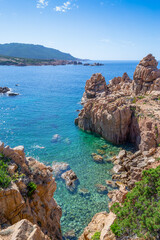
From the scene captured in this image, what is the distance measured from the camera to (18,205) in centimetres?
1470

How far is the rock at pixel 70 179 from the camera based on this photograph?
32.0m

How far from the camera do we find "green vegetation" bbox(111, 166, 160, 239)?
532 inches

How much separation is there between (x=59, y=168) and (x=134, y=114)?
2482cm

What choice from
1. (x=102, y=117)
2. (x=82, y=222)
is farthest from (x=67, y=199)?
(x=102, y=117)

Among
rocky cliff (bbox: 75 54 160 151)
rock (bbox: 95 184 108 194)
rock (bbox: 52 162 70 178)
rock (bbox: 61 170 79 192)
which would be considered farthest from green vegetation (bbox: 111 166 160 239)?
rocky cliff (bbox: 75 54 160 151)

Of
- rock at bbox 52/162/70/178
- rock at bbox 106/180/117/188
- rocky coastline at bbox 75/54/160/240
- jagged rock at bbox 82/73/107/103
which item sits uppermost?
jagged rock at bbox 82/73/107/103

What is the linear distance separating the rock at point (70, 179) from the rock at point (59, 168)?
125 centimetres

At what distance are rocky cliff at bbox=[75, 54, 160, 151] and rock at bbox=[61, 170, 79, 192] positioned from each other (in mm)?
17454

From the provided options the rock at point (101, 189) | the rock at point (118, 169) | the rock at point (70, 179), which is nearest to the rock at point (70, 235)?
the rock at point (70, 179)

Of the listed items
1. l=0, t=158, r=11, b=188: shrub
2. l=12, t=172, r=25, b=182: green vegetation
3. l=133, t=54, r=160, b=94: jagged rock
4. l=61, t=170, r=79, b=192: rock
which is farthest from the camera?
l=133, t=54, r=160, b=94: jagged rock

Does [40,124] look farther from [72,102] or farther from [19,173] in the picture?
[19,173]

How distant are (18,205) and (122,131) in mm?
37166

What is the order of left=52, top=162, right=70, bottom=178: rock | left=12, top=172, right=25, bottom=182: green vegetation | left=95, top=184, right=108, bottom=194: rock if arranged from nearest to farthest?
left=12, top=172, right=25, bottom=182: green vegetation < left=95, top=184, right=108, bottom=194: rock < left=52, top=162, right=70, bottom=178: rock

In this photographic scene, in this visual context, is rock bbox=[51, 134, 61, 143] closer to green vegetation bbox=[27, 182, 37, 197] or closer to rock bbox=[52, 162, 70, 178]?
rock bbox=[52, 162, 70, 178]
